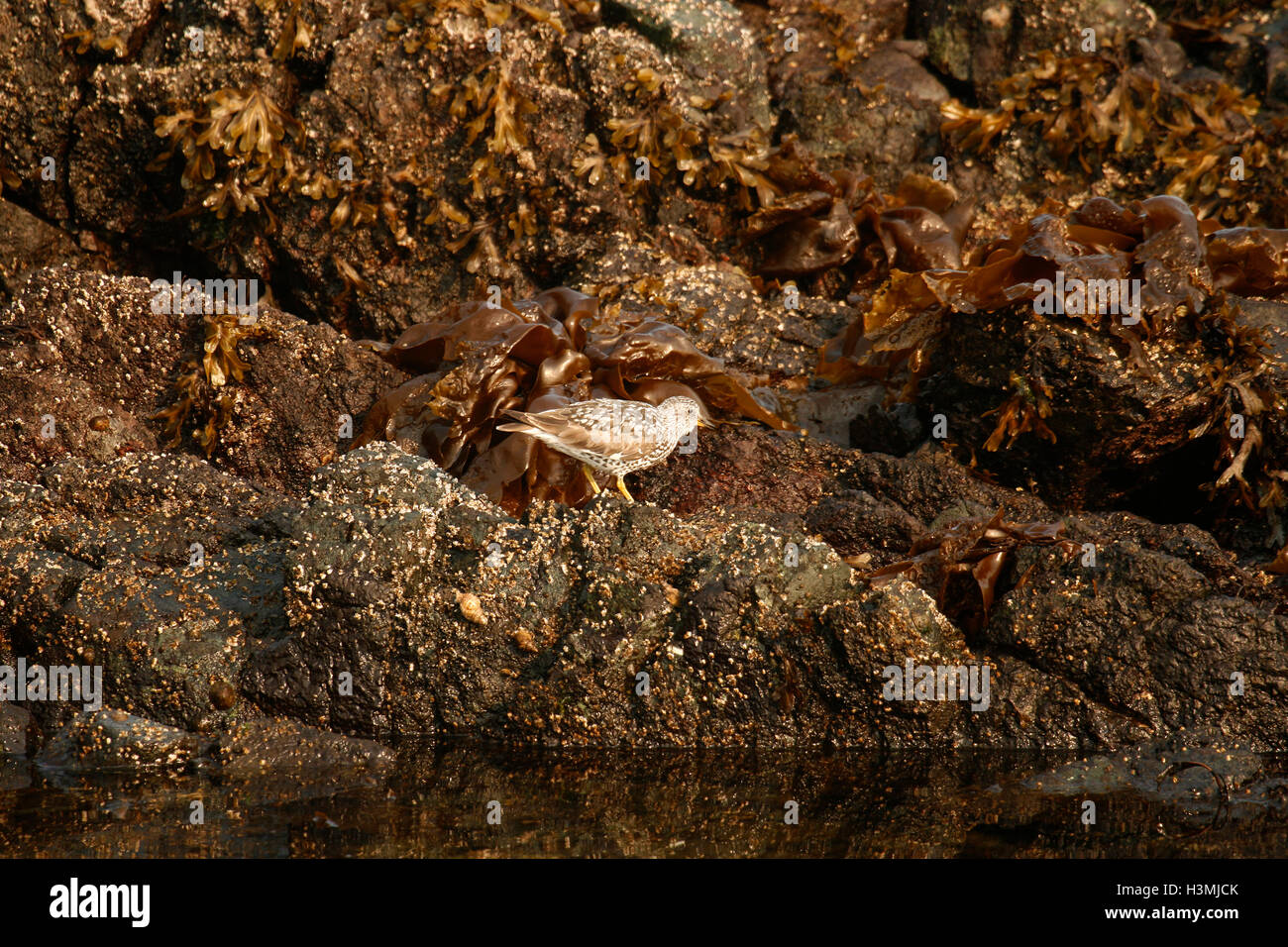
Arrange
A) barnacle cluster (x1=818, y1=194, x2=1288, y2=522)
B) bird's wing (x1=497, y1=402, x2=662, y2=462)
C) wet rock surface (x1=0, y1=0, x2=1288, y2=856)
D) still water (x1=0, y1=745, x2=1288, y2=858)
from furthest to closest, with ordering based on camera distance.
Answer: barnacle cluster (x1=818, y1=194, x2=1288, y2=522) < bird's wing (x1=497, y1=402, x2=662, y2=462) < wet rock surface (x1=0, y1=0, x2=1288, y2=856) < still water (x1=0, y1=745, x2=1288, y2=858)

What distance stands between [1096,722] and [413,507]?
2.30 metres

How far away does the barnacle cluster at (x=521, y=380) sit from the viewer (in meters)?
4.81

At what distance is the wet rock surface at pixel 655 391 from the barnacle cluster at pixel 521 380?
3 centimetres

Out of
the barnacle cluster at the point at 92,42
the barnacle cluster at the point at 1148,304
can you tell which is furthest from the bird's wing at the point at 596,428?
the barnacle cluster at the point at 92,42

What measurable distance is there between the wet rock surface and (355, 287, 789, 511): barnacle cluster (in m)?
0.03

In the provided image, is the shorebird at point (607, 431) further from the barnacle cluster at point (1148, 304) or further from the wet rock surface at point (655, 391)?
the barnacle cluster at point (1148, 304)

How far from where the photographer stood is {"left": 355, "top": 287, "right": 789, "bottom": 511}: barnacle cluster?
4.81 m

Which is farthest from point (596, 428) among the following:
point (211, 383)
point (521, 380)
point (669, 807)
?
point (211, 383)

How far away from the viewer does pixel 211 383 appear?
16.5 feet

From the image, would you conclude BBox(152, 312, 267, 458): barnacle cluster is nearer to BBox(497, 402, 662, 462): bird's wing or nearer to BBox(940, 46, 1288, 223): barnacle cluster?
BBox(497, 402, 662, 462): bird's wing

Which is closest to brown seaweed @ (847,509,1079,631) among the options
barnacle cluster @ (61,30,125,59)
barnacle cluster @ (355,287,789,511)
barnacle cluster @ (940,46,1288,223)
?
barnacle cluster @ (355,287,789,511)

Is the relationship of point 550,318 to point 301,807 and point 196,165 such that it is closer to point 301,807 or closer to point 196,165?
point 196,165

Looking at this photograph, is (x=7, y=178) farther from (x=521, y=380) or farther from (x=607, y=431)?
(x=607, y=431)

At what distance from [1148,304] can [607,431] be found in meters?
2.46
